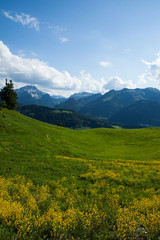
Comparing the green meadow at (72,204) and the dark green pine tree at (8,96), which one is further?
the dark green pine tree at (8,96)

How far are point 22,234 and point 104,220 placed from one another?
15.5 ft

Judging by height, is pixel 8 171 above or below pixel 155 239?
below

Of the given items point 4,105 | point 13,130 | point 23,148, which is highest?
point 4,105

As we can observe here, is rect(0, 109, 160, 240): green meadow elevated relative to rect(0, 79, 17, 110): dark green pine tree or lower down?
lower down

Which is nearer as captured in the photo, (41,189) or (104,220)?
(104,220)

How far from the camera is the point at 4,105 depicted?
2633 inches

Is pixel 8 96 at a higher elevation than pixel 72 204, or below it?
higher

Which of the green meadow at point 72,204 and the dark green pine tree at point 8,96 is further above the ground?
the dark green pine tree at point 8,96

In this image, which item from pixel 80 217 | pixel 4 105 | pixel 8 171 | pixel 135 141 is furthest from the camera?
pixel 4 105

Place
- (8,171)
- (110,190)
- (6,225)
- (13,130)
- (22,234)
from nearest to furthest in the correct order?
(22,234), (6,225), (110,190), (8,171), (13,130)

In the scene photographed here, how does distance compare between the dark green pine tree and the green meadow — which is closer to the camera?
the green meadow

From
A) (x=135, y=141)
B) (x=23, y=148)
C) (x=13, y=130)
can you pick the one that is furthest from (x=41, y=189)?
(x=135, y=141)

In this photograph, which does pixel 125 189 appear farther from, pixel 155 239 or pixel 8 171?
pixel 8 171

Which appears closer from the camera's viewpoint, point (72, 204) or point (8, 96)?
point (72, 204)
